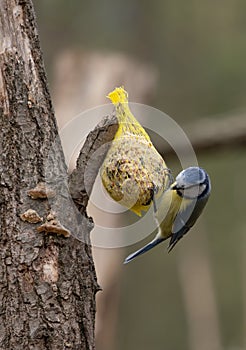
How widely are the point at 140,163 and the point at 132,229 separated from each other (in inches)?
7.6

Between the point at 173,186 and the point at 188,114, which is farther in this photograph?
the point at 188,114

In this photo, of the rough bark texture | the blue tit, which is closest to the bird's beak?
the blue tit

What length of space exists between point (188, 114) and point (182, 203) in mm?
6000

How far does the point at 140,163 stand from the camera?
1.93 m

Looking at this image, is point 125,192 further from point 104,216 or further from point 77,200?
point 104,216

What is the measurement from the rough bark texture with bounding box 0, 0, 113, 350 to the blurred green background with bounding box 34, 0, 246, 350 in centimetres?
402

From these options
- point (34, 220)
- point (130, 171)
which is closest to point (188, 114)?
point (130, 171)

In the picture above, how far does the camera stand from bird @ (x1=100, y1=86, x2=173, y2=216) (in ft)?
6.28

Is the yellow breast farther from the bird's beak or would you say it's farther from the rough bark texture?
the rough bark texture

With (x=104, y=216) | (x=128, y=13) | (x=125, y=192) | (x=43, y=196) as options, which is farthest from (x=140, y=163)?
(x=128, y=13)

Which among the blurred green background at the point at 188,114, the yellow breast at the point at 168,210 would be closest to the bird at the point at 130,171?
the yellow breast at the point at 168,210

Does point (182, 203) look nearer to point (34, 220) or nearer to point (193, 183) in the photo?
point (193, 183)

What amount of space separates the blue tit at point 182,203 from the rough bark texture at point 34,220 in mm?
145

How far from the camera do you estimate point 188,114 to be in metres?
7.82
